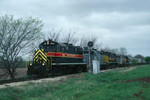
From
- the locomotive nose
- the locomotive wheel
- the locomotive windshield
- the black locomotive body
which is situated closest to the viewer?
the black locomotive body

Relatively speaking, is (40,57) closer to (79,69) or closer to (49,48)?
(49,48)

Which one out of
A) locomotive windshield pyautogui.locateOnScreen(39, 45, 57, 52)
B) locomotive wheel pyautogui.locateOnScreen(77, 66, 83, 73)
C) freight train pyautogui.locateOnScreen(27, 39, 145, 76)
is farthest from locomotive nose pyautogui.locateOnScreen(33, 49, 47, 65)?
locomotive wheel pyautogui.locateOnScreen(77, 66, 83, 73)

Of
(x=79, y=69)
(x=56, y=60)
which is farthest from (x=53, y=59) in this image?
(x=79, y=69)

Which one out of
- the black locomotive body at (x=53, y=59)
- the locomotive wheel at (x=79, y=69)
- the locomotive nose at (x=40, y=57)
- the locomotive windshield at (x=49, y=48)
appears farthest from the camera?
the locomotive wheel at (x=79, y=69)

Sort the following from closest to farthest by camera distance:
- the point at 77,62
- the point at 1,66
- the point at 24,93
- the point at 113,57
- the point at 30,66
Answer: the point at 24,93, the point at 30,66, the point at 1,66, the point at 77,62, the point at 113,57

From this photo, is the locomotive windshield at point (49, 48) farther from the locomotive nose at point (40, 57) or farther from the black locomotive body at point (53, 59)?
the locomotive nose at point (40, 57)

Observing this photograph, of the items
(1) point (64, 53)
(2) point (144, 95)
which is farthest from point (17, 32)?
(2) point (144, 95)

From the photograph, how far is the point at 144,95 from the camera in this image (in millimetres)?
6418

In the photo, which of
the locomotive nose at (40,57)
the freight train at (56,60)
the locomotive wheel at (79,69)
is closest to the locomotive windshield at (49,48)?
the freight train at (56,60)

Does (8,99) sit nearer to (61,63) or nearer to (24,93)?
(24,93)

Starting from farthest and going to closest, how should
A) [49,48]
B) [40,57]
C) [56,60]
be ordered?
[49,48] → [56,60] → [40,57]

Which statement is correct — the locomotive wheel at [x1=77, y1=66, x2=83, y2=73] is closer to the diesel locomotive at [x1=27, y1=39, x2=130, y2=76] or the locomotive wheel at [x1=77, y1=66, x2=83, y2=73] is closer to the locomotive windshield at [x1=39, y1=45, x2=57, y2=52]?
the diesel locomotive at [x1=27, y1=39, x2=130, y2=76]

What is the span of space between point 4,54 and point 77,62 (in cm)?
843

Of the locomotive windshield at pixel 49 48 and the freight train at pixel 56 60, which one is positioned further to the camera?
the locomotive windshield at pixel 49 48
